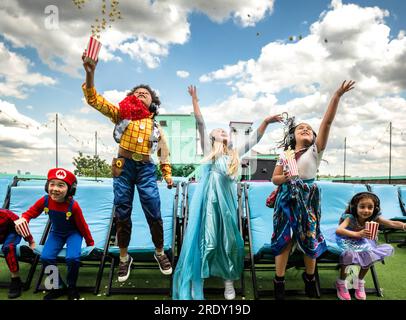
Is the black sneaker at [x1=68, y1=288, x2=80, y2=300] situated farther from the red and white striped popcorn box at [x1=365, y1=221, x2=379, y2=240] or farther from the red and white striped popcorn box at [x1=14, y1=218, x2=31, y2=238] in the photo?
the red and white striped popcorn box at [x1=365, y1=221, x2=379, y2=240]

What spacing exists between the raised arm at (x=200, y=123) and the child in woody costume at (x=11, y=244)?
5.66 ft

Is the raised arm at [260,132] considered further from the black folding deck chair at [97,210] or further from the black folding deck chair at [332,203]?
the black folding deck chair at [97,210]

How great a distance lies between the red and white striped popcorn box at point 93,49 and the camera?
2334 mm

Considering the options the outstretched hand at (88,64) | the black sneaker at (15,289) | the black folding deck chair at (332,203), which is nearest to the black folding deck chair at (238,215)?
the black folding deck chair at (332,203)

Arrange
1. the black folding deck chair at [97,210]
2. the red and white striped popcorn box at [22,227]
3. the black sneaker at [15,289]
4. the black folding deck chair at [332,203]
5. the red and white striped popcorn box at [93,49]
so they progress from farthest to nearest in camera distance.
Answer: the black folding deck chair at [332,203], the black folding deck chair at [97,210], the black sneaker at [15,289], the red and white striped popcorn box at [22,227], the red and white striped popcorn box at [93,49]

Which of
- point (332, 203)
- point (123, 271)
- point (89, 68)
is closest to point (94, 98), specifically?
point (89, 68)

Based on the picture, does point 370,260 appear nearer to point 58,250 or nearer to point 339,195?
point 339,195

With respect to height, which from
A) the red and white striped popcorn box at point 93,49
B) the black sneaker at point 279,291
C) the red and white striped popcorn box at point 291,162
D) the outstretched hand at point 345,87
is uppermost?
the red and white striped popcorn box at point 93,49

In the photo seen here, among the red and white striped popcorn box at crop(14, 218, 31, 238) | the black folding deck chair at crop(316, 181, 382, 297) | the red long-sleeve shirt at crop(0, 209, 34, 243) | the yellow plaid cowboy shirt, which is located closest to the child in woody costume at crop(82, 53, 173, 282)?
the yellow plaid cowboy shirt

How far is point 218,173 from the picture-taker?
9.46 ft

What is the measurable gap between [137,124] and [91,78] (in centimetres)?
51

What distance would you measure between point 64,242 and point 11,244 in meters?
0.49

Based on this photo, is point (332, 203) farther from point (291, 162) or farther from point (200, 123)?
point (200, 123)

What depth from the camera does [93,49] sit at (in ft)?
7.73
